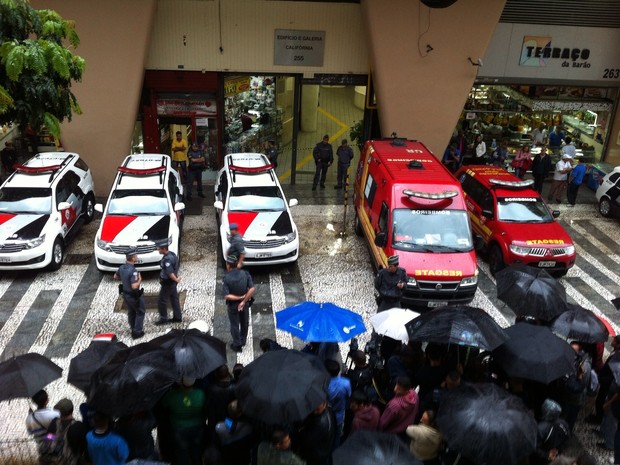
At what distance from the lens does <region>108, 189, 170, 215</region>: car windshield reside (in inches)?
494

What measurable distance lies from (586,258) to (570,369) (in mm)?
8333

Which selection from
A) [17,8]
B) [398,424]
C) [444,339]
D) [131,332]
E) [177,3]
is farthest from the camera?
[177,3]

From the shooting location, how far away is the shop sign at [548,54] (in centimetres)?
1786

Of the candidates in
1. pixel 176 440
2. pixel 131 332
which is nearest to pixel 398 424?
pixel 176 440

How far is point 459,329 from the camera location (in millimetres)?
6516

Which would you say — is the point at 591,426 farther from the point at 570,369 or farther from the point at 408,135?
the point at 408,135

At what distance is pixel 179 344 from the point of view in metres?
6.21

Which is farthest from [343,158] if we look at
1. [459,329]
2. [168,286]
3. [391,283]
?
[459,329]

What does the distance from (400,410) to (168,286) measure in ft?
17.2

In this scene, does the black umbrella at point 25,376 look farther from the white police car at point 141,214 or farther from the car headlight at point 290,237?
the car headlight at point 290,237

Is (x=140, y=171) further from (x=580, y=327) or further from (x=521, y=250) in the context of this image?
(x=580, y=327)

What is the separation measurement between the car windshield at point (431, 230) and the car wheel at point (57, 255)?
689cm

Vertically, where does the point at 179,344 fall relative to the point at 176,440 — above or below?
above

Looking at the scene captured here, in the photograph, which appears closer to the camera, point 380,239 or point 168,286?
point 168,286
